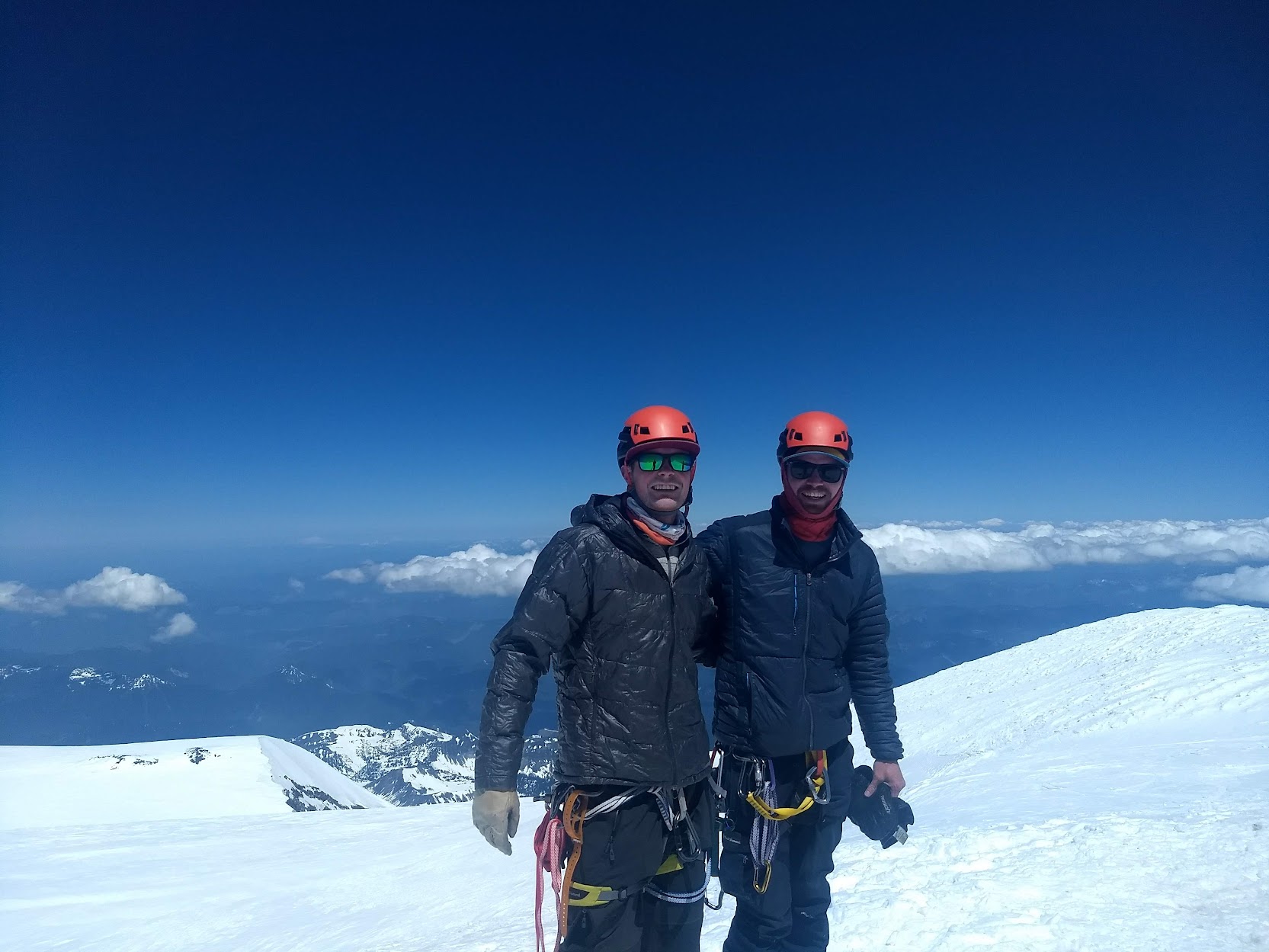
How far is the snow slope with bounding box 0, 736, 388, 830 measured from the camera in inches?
2110

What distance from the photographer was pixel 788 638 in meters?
5.00

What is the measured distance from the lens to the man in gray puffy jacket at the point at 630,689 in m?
4.36

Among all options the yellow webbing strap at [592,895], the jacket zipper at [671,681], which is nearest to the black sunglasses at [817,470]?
the jacket zipper at [671,681]

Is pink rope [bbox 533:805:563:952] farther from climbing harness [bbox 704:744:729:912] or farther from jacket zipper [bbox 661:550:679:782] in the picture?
climbing harness [bbox 704:744:729:912]

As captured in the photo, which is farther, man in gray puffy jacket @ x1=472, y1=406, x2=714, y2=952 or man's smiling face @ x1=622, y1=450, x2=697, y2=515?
man's smiling face @ x1=622, y1=450, x2=697, y2=515

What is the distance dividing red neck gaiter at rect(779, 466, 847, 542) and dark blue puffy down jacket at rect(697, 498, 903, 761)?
89 millimetres

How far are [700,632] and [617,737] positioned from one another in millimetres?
1061

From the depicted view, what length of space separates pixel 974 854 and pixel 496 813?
6695mm

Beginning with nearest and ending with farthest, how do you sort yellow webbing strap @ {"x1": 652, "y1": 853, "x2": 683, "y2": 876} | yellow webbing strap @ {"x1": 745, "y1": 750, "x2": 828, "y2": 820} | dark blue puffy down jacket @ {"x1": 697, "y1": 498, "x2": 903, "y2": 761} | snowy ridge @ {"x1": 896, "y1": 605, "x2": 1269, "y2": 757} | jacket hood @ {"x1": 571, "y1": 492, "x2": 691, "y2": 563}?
1. jacket hood @ {"x1": 571, "y1": 492, "x2": 691, "y2": 563}
2. yellow webbing strap @ {"x1": 652, "y1": 853, "x2": 683, "y2": 876}
3. yellow webbing strap @ {"x1": 745, "y1": 750, "x2": 828, "y2": 820}
4. dark blue puffy down jacket @ {"x1": 697, "y1": 498, "x2": 903, "y2": 761}
5. snowy ridge @ {"x1": 896, "y1": 605, "x2": 1269, "y2": 757}

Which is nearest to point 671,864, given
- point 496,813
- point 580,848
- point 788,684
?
point 580,848

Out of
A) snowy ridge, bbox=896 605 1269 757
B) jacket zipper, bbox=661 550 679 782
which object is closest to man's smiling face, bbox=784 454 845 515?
jacket zipper, bbox=661 550 679 782

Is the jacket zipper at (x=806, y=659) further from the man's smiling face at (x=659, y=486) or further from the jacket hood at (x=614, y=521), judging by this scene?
the man's smiling face at (x=659, y=486)

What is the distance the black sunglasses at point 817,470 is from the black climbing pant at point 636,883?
2.77 m

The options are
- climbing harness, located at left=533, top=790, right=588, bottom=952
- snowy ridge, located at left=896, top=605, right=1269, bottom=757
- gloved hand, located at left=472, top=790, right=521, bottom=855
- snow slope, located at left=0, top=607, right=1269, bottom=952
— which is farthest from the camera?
snowy ridge, located at left=896, top=605, right=1269, bottom=757
